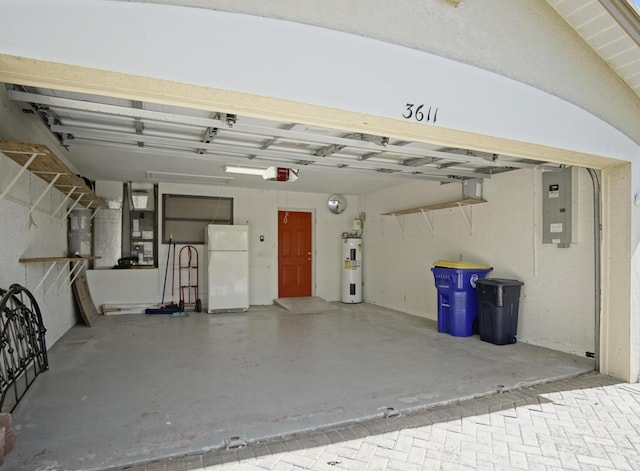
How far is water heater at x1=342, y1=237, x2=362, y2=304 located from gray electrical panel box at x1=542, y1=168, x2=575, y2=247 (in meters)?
4.30

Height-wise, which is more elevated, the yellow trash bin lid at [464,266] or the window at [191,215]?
the window at [191,215]

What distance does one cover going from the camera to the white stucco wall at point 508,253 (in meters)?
4.60

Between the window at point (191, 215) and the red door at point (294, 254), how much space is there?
1.31 metres

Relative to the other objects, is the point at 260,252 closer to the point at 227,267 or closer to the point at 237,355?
the point at 227,267

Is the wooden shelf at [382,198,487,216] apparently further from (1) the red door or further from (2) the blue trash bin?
(1) the red door

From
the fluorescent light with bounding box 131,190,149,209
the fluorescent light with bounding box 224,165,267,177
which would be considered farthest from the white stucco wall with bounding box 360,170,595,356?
the fluorescent light with bounding box 131,190,149,209

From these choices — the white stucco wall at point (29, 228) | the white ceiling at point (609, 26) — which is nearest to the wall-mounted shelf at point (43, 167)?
the white stucco wall at point (29, 228)

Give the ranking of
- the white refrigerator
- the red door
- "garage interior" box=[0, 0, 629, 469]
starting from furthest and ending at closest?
the red door
the white refrigerator
"garage interior" box=[0, 0, 629, 469]

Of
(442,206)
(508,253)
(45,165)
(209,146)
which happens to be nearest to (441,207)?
(442,206)

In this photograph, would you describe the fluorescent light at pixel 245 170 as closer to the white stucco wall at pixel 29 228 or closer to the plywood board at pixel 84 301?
the white stucco wall at pixel 29 228

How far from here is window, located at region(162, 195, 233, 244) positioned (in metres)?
7.91

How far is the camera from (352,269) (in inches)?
342

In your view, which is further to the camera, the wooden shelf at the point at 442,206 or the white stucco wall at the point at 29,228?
the wooden shelf at the point at 442,206

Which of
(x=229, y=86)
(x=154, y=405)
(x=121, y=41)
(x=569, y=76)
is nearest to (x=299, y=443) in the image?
(x=154, y=405)
